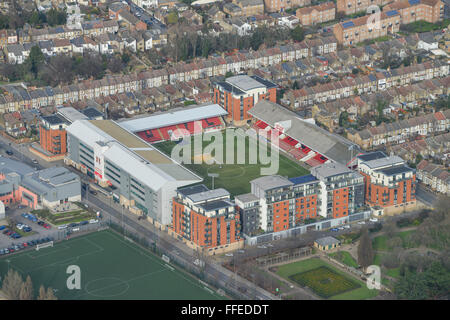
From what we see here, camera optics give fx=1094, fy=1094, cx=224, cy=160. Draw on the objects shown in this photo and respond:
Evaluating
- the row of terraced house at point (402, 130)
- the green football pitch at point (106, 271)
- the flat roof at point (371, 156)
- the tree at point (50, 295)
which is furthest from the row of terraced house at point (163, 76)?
the tree at point (50, 295)

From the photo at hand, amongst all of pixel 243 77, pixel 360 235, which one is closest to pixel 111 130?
pixel 243 77

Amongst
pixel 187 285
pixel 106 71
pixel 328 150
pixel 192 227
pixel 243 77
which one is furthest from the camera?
pixel 106 71

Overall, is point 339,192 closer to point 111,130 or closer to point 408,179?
point 408,179

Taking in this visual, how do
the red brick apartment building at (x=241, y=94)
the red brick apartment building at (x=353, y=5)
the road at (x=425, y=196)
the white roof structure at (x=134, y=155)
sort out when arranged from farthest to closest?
the red brick apartment building at (x=353, y=5)
the red brick apartment building at (x=241, y=94)
the road at (x=425, y=196)
the white roof structure at (x=134, y=155)

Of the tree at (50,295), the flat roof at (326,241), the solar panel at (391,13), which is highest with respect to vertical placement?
the solar panel at (391,13)

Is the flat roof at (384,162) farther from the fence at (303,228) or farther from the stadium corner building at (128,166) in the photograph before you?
the stadium corner building at (128,166)

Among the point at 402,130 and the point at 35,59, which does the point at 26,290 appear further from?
the point at 35,59

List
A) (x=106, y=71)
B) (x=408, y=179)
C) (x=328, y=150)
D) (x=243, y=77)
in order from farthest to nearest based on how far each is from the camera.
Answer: (x=106, y=71)
(x=243, y=77)
(x=328, y=150)
(x=408, y=179)
